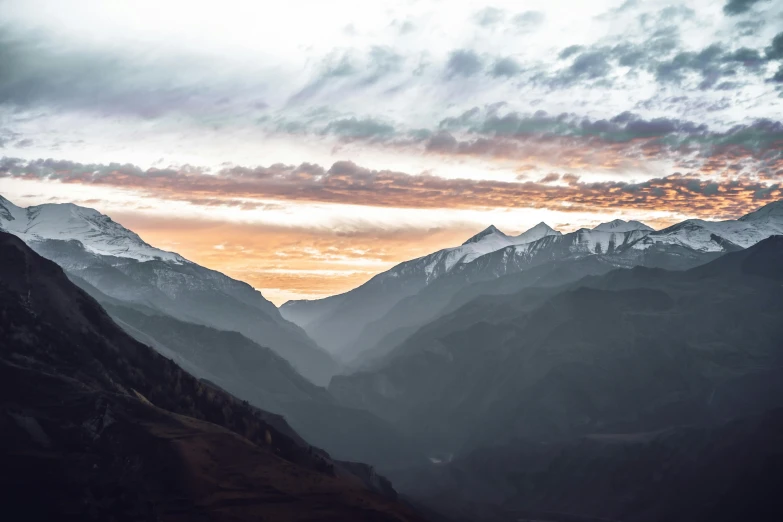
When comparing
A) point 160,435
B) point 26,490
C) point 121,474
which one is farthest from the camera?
point 160,435

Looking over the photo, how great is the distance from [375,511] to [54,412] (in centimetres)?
7991

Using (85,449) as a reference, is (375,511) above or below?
below

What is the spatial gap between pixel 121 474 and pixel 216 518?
82.5ft

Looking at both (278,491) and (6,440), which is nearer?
(6,440)

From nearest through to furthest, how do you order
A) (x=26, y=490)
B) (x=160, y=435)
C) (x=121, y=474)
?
(x=26, y=490)
(x=121, y=474)
(x=160, y=435)

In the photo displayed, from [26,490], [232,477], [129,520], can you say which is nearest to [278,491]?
[232,477]

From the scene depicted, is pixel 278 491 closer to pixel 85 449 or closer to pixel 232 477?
pixel 232 477

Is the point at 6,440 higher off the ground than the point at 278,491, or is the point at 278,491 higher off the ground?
the point at 6,440

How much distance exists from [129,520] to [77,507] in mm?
10991

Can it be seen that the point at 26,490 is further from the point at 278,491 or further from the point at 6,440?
the point at 278,491

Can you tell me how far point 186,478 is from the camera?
615 ft

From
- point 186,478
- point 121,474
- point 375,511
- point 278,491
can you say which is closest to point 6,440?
point 121,474

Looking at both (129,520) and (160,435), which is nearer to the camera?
(129,520)

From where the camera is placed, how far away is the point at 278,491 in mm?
194875
